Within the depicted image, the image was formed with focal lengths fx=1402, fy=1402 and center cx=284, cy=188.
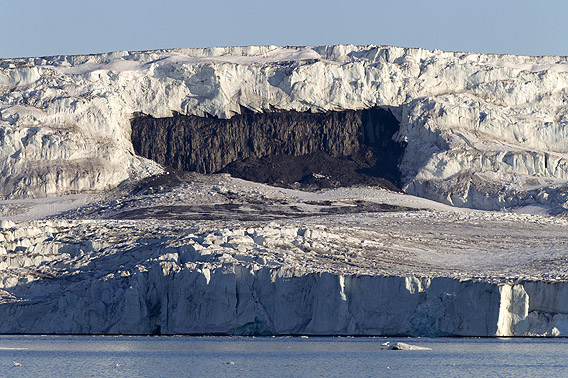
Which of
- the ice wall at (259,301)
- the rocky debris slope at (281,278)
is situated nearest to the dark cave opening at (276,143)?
the rocky debris slope at (281,278)

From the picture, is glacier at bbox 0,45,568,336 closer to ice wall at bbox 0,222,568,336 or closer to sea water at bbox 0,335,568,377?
ice wall at bbox 0,222,568,336

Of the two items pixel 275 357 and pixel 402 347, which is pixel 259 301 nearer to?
pixel 402 347

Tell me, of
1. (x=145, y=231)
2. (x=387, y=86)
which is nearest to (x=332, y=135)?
(x=387, y=86)

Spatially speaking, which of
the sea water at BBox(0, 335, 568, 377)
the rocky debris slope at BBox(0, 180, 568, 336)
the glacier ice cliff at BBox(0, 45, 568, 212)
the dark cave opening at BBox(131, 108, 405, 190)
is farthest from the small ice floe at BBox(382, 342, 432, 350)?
the dark cave opening at BBox(131, 108, 405, 190)

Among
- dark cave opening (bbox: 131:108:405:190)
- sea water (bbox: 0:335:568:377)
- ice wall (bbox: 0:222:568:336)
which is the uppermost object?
dark cave opening (bbox: 131:108:405:190)

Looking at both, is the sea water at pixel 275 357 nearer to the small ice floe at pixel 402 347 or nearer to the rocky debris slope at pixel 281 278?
the small ice floe at pixel 402 347

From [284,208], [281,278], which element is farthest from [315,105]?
[281,278]

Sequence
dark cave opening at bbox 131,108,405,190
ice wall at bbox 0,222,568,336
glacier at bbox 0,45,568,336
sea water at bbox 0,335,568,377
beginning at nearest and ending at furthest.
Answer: sea water at bbox 0,335,568,377, ice wall at bbox 0,222,568,336, glacier at bbox 0,45,568,336, dark cave opening at bbox 131,108,405,190
